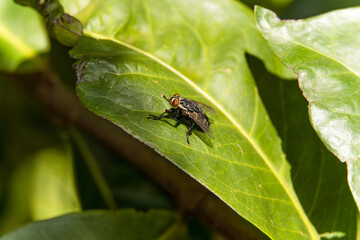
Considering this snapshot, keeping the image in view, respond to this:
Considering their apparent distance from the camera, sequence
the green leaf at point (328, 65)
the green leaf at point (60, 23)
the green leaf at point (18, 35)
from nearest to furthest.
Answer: the green leaf at point (328, 65)
the green leaf at point (60, 23)
the green leaf at point (18, 35)

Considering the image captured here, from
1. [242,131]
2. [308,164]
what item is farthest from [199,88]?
[308,164]

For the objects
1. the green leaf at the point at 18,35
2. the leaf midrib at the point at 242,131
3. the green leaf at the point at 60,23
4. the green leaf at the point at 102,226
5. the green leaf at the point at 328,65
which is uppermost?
the green leaf at the point at 328,65

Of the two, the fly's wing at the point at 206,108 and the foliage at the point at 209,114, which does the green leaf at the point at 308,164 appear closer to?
the foliage at the point at 209,114

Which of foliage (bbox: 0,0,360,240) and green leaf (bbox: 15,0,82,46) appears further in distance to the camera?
green leaf (bbox: 15,0,82,46)

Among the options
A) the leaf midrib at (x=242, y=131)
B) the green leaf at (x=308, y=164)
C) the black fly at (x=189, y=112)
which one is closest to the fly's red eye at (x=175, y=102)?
the black fly at (x=189, y=112)

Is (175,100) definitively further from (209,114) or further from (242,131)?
(242,131)

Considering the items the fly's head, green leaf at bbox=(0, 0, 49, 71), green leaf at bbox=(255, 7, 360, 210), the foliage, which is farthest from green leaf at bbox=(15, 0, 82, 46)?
green leaf at bbox=(0, 0, 49, 71)

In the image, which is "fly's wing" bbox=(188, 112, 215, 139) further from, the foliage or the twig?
the twig
